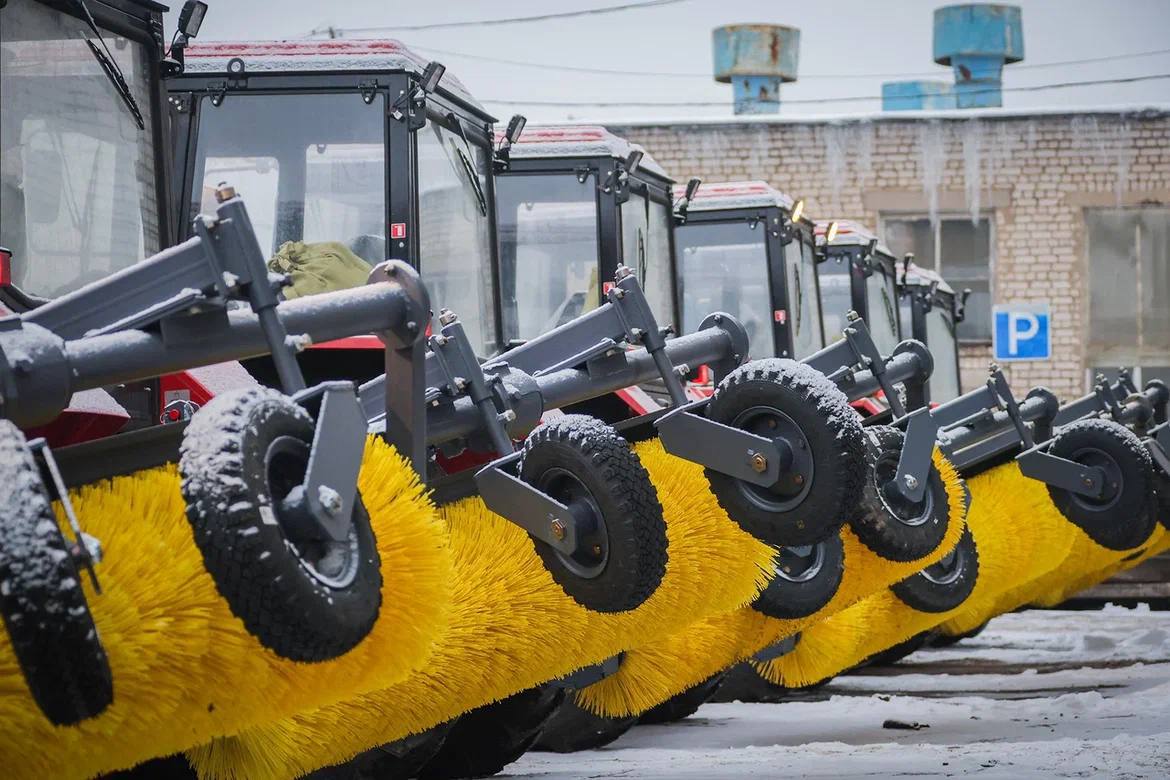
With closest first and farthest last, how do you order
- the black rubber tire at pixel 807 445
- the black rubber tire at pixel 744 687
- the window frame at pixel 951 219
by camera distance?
the black rubber tire at pixel 807 445 → the black rubber tire at pixel 744 687 → the window frame at pixel 951 219

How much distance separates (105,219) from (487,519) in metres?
1.16

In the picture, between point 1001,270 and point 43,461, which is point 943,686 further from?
point 1001,270

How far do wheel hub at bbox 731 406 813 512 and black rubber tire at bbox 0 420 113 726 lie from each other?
7.78 feet

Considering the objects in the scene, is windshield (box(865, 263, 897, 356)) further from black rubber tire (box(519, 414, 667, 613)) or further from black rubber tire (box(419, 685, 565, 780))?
black rubber tire (box(519, 414, 667, 613))

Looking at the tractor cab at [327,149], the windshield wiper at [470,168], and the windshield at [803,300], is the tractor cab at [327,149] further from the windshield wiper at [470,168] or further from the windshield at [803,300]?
the windshield at [803,300]

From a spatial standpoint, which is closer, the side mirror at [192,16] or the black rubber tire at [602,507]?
the black rubber tire at [602,507]

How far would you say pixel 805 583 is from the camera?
6055 mm

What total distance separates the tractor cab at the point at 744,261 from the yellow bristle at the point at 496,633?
5.49 meters

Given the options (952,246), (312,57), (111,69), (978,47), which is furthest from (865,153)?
(111,69)

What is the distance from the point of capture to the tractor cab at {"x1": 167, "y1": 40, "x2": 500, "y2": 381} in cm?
606

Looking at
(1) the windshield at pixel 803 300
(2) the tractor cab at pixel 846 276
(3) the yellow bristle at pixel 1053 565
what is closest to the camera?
(3) the yellow bristle at pixel 1053 565

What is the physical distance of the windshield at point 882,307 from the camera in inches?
516

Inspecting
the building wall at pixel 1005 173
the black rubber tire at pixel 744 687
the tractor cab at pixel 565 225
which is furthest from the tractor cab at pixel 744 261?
the building wall at pixel 1005 173

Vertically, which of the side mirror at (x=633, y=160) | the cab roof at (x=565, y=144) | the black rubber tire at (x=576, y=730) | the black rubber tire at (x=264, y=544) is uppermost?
the cab roof at (x=565, y=144)
